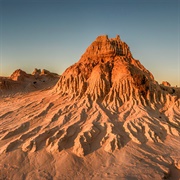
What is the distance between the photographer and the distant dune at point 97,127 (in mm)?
13484

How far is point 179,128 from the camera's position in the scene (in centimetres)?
1975

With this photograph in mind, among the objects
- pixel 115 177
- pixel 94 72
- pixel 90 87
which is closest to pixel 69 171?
pixel 115 177

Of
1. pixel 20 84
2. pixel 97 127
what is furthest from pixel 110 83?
pixel 20 84

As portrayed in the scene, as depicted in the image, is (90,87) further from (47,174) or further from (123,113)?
(47,174)

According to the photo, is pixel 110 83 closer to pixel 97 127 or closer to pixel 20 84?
pixel 97 127

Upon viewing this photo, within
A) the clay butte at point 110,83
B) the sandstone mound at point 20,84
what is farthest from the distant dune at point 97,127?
the sandstone mound at point 20,84

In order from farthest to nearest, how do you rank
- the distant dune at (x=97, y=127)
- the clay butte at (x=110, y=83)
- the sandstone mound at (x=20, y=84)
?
the sandstone mound at (x=20, y=84)
the clay butte at (x=110, y=83)
the distant dune at (x=97, y=127)

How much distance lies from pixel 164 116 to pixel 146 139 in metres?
5.05

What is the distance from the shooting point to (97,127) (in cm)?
1767

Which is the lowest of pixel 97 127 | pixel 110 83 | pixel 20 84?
pixel 97 127

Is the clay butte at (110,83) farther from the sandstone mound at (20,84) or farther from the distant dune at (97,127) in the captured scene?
the sandstone mound at (20,84)

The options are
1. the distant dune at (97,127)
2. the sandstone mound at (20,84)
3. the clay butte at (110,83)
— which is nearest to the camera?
the distant dune at (97,127)

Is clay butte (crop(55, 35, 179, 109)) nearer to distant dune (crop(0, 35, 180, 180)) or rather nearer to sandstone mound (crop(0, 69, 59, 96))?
distant dune (crop(0, 35, 180, 180))

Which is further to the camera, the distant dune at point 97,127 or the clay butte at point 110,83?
the clay butte at point 110,83
